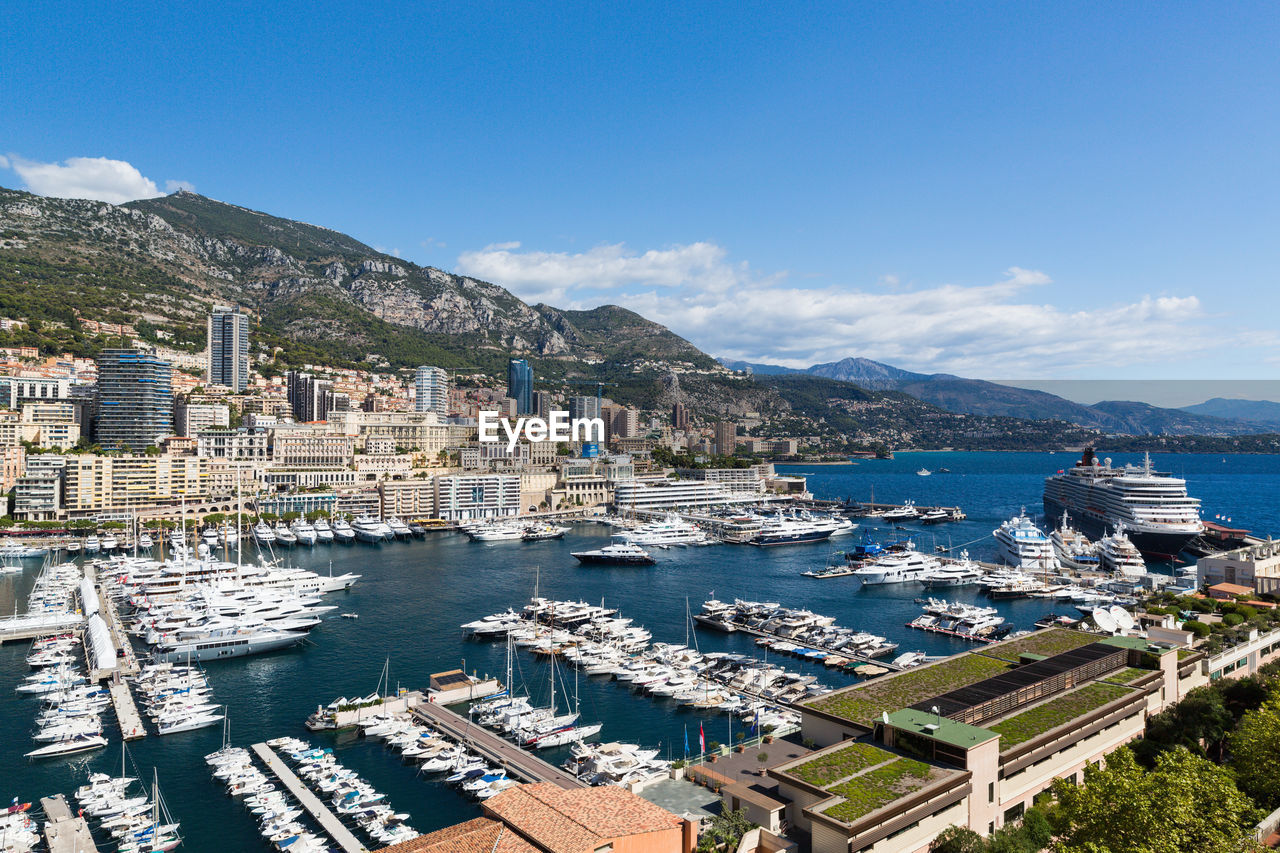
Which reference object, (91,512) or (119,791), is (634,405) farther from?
(119,791)

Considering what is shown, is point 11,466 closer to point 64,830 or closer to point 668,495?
point 668,495

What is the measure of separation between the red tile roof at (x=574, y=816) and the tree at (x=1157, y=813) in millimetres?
6852

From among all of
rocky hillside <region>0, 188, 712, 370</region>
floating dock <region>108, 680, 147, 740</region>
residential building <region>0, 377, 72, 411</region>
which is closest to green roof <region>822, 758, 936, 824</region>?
floating dock <region>108, 680, 147, 740</region>

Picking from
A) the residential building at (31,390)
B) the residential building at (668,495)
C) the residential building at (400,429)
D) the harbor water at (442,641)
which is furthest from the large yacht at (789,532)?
the residential building at (31,390)

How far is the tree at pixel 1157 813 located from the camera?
11633 millimetres

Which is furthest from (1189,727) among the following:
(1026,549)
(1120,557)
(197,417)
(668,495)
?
(197,417)

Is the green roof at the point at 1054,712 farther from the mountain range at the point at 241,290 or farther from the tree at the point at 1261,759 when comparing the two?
the mountain range at the point at 241,290

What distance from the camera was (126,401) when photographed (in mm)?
83188

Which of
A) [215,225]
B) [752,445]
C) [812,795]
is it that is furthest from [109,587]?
[215,225]

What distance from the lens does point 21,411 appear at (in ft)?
255

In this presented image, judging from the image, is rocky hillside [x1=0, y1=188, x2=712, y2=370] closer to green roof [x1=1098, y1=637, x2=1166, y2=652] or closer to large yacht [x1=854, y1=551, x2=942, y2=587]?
large yacht [x1=854, y1=551, x2=942, y2=587]

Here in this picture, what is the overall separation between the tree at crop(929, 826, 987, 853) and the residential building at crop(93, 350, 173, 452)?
90285mm

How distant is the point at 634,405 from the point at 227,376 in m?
94.6

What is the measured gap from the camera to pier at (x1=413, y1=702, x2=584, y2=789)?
20.8 metres
